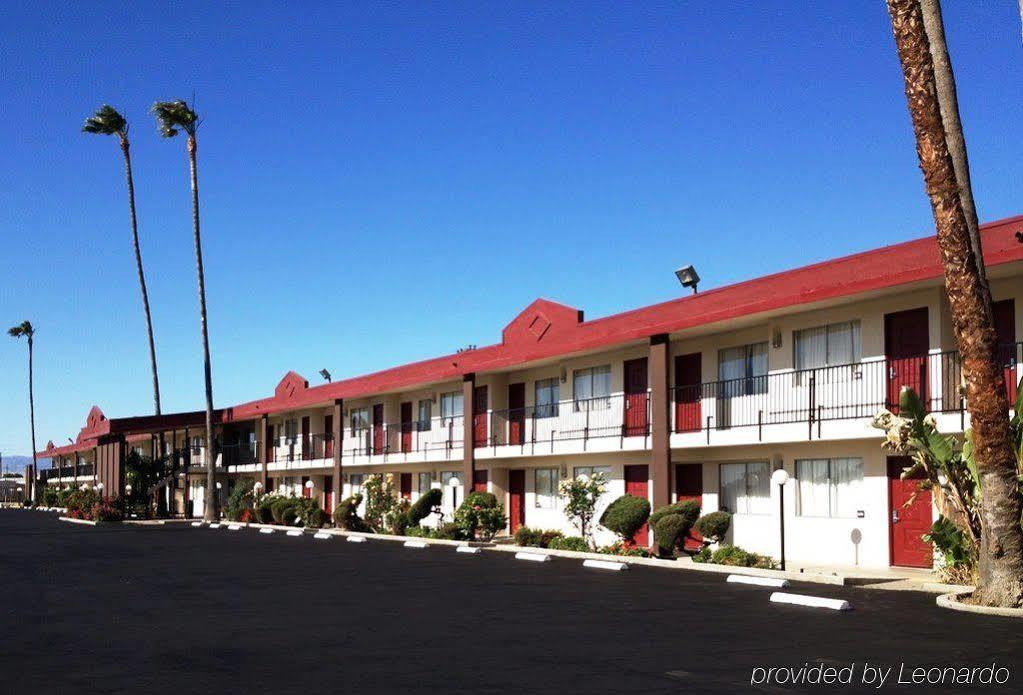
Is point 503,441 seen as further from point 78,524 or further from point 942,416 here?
point 78,524

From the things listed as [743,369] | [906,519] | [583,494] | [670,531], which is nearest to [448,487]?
[583,494]

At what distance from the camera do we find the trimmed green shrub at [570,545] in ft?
93.8

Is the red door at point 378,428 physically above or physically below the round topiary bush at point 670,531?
above

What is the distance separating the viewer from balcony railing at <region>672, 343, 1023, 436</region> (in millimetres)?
22106

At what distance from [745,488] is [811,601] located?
42.4 feet

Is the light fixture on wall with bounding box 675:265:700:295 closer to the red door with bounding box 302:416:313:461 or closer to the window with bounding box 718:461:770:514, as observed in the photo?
the window with bounding box 718:461:770:514

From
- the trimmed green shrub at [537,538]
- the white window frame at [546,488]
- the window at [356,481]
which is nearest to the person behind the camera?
the trimmed green shrub at [537,538]

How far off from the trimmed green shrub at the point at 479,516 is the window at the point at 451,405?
7897 millimetres

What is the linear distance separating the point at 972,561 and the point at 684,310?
11.4 meters

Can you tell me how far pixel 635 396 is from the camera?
3231 centimetres

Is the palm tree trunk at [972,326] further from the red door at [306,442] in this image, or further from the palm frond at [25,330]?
the palm frond at [25,330]

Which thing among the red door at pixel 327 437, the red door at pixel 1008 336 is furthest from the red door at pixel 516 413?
the red door at pixel 1008 336

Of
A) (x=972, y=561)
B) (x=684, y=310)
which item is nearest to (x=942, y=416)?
(x=972, y=561)

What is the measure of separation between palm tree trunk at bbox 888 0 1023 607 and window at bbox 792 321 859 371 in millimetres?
8658
